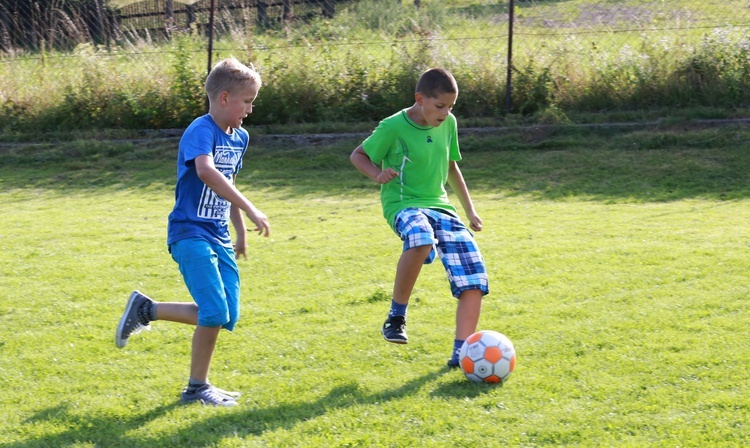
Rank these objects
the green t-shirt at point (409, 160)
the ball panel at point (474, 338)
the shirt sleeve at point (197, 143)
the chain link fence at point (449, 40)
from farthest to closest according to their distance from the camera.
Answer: the chain link fence at point (449, 40), the green t-shirt at point (409, 160), the ball panel at point (474, 338), the shirt sleeve at point (197, 143)

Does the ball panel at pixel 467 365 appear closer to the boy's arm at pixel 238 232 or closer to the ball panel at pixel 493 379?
the ball panel at pixel 493 379

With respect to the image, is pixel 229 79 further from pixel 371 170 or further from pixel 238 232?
pixel 371 170

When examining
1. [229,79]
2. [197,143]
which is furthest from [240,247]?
[229,79]

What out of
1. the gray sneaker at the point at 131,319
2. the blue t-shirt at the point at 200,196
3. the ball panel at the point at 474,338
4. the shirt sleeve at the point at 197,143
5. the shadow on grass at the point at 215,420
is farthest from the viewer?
the gray sneaker at the point at 131,319

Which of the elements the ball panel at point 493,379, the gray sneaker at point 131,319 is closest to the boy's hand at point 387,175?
the ball panel at point 493,379

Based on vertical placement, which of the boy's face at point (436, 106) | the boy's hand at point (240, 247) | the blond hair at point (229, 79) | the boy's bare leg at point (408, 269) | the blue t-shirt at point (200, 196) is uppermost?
the blond hair at point (229, 79)

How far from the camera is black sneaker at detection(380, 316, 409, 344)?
462cm

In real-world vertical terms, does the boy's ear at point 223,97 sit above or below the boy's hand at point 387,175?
above

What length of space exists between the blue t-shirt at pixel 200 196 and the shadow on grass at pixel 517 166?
5.58m

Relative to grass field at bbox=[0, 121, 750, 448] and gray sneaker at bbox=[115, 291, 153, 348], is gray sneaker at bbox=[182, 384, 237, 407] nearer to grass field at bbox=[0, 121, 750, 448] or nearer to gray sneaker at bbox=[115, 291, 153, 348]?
grass field at bbox=[0, 121, 750, 448]

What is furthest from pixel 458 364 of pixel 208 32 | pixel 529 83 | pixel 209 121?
pixel 208 32

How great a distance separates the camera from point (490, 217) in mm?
8336

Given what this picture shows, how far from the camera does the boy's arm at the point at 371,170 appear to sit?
14.9ft

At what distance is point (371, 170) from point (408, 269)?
22.9 inches
